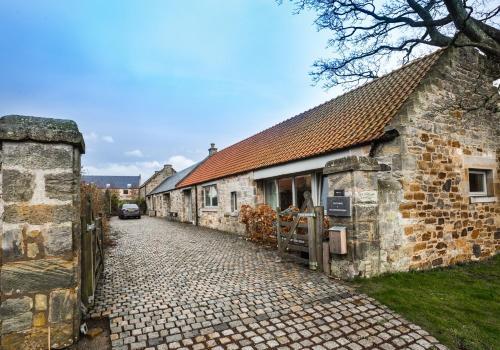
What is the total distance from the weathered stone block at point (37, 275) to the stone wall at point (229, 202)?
8.51 meters

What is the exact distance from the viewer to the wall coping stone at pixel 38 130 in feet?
10.2

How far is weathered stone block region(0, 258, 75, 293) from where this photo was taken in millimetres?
3043

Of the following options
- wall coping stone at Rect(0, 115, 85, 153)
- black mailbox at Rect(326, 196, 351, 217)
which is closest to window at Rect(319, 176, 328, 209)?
black mailbox at Rect(326, 196, 351, 217)

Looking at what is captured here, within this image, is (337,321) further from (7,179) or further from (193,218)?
(193,218)

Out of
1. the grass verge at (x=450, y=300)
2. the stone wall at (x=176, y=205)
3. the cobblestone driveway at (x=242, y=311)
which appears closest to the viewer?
the cobblestone driveway at (x=242, y=311)

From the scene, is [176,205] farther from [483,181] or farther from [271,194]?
[483,181]

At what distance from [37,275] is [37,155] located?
130cm

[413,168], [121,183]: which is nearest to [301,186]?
[413,168]

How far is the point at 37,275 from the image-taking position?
3.14 meters

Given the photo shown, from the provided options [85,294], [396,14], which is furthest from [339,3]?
[85,294]

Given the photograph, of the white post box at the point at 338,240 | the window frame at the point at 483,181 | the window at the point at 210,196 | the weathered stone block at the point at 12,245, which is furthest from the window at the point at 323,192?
the window at the point at 210,196

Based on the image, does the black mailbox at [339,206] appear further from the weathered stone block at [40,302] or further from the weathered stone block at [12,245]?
the weathered stone block at [12,245]

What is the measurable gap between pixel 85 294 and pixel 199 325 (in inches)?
68.6

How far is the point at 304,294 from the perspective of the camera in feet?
16.0
